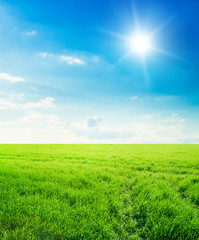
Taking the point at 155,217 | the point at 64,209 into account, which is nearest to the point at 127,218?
the point at 155,217

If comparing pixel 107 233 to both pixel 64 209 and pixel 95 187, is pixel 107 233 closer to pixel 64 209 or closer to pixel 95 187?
pixel 64 209

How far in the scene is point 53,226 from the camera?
3258 millimetres

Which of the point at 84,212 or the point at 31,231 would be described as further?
the point at 84,212

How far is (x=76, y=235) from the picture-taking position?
3090 millimetres

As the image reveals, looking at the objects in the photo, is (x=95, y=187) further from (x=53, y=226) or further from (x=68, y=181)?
(x=53, y=226)

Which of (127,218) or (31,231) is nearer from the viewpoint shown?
(31,231)

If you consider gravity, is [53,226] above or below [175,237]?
above

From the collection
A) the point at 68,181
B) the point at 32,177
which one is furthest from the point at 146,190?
the point at 32,177

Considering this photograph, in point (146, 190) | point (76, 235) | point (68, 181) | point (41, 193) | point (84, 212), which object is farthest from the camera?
A: point (68, 181)

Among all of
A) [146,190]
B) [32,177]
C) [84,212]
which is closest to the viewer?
[84,212]

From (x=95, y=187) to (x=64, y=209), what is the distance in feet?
6.65

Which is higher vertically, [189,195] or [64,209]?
[64,209]

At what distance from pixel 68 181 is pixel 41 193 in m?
1.43

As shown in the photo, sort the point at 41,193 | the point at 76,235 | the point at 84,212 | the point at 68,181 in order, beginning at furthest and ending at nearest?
the point at 68,181 → the point at 41,193 → the point at 84,212 → the point at 76,235
